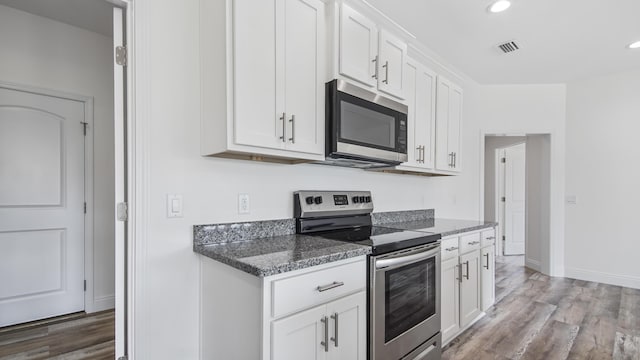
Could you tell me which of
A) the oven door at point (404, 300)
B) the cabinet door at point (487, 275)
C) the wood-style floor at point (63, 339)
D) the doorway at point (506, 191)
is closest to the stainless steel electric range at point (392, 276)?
the oven door at point (404, 300)

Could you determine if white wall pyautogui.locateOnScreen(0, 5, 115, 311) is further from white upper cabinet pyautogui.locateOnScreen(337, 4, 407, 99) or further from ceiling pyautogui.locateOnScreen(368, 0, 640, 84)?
ceiling pyautogui.locateOnScreen(368, 0, 640, 84)

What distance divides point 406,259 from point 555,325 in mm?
2002

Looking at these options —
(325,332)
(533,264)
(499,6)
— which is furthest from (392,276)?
(533,264)

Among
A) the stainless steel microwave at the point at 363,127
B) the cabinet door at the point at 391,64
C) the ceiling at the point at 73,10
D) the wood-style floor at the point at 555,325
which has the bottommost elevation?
the wood-style floor at the point at 555,325

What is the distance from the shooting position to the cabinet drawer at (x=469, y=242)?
252 centimetres

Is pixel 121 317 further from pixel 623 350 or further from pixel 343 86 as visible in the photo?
pixel 623 350

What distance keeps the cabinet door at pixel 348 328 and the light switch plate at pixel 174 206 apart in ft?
2.89

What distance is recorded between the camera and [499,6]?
8.15 feet

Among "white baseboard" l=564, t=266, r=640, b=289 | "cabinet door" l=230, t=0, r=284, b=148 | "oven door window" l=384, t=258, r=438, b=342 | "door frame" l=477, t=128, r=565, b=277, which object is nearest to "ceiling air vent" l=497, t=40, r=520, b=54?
"door frame" l=477, t=128, r=565, b=277

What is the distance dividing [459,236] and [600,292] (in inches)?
104

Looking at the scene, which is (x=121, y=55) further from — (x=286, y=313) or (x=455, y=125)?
(x=455, y=125)

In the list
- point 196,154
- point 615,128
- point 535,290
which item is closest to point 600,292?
point 535,290

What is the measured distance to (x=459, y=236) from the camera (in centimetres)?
248

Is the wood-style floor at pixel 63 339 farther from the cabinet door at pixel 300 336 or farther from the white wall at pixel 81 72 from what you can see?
the cabinet door at pixel 300 336
